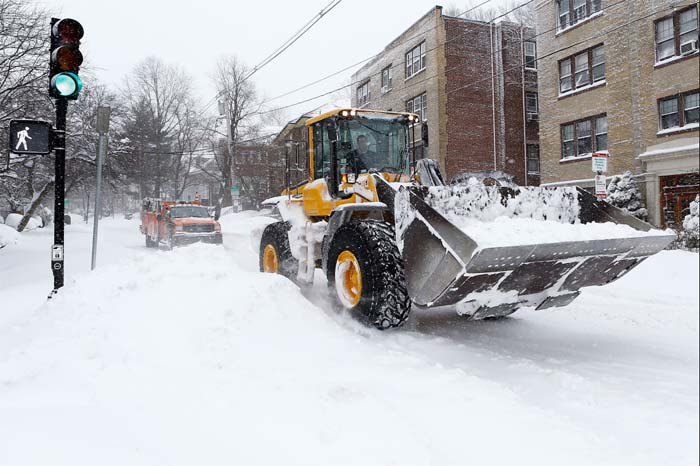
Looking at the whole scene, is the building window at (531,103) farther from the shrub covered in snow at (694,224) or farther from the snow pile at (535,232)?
the shrub covered in snow at (694,224)

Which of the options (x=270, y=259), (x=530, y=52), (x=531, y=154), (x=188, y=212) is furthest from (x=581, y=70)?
(x=270, y=259)

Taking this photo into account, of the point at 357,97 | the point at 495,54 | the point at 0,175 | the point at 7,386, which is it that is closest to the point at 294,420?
the point at 7,386

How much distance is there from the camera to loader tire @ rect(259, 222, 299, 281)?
831cm

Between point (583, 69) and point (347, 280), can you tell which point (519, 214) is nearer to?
point (347, 280)

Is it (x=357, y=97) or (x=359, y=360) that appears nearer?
(x=359, y=360)

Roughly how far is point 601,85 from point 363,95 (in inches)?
662

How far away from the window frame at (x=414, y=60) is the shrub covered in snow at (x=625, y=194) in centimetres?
1332

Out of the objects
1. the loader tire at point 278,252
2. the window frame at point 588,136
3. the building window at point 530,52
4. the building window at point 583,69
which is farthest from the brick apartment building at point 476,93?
the loader tire at point 278,252

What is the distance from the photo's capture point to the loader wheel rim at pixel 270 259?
28.8 feet

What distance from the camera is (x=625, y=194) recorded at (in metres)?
16.7

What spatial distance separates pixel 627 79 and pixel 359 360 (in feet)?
62.7

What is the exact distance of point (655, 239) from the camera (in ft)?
15.3

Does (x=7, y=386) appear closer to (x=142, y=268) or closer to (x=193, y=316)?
(x=193, y=316)

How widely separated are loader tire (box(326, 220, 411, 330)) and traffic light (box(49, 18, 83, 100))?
3.72 meters
